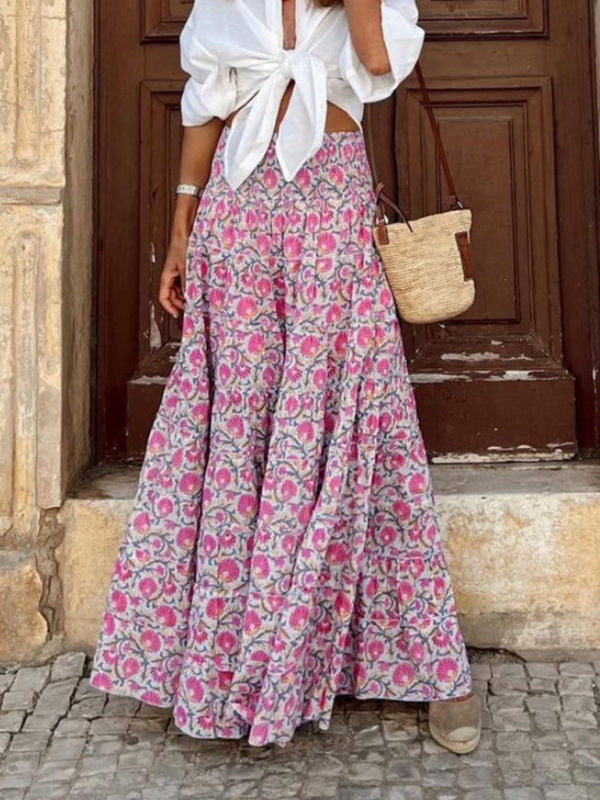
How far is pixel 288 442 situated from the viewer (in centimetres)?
238

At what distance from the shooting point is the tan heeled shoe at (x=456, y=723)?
2365 mm

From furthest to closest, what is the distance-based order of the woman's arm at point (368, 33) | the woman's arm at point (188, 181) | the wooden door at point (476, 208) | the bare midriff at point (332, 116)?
A: the wooden door at point (476, 208) → the woman's arm at point (188, 181) → the bare midriff at point (332, 116) → the woman's arm at point (368, 33)

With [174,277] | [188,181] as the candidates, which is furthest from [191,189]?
[174,277]

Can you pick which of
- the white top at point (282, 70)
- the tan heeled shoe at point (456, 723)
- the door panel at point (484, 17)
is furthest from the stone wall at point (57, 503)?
the door panel at point (484, 17)

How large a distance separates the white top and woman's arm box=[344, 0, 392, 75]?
0.03 meters

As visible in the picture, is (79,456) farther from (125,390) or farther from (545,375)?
(545,375)

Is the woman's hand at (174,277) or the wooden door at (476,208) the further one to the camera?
the wooden door at (476,208)

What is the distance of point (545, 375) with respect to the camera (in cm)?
327

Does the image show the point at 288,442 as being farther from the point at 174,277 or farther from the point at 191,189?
the point at 191,189

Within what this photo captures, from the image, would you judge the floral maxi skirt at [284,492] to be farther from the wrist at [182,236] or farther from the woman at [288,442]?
the wrist at [182,236]

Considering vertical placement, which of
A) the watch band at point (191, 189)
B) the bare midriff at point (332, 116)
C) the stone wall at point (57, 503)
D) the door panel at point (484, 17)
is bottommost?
the stone wall at point (57, 503)

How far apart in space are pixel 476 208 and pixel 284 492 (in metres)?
1.40

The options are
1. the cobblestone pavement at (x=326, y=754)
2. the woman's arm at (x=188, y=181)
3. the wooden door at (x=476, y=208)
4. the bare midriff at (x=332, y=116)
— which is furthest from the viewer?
the wooden door at (x=476, y=208)

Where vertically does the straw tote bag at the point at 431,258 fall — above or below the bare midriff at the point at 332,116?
below
